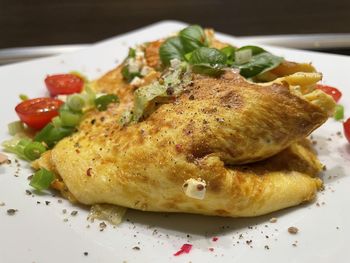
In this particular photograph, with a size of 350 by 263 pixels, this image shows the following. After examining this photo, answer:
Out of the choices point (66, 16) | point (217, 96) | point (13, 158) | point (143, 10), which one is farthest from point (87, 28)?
point (217, 96)

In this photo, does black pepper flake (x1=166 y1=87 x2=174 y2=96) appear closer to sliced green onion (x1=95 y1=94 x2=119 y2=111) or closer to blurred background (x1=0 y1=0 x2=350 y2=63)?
sliced green onion (x1=95 y1=94 x2=119 y2=111)

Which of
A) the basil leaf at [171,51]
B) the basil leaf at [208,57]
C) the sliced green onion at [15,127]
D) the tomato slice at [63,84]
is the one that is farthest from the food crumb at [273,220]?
the tomato slice at [63,84]

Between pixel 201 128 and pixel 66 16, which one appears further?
pixel 66 16

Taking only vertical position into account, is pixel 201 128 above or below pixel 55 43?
above

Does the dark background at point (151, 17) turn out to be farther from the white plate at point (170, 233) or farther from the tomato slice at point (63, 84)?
the white plate at point (170, 233)

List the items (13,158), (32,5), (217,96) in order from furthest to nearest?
(32,5) → (13,158) → (217,96)

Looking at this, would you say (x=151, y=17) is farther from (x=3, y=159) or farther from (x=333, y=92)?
(x=3, y=159)

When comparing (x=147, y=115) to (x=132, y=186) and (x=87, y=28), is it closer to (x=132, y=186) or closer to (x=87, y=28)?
(x=132, y=186)
